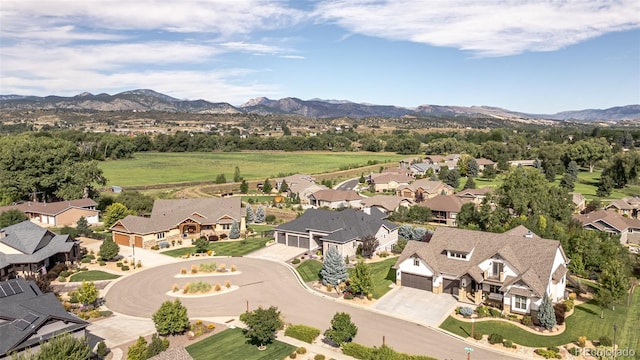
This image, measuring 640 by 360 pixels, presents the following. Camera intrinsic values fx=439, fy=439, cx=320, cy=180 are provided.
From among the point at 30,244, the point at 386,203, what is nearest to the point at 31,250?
→ the point at 30,244

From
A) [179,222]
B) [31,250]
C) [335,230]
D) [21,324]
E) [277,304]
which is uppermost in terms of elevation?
[21,324]

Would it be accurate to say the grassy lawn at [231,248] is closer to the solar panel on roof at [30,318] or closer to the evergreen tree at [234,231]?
the evergreen tree at [234,231]

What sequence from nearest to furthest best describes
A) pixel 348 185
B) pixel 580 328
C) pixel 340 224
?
pixel 580 328, pixel 340 224, pixel 348 185

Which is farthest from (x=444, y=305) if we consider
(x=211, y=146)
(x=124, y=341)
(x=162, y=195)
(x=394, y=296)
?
(x=211, y=146)

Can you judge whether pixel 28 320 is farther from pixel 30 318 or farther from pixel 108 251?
pixel 108 251

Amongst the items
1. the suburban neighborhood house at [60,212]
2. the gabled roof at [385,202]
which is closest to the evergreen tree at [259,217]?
the gabled roof at [385,202]

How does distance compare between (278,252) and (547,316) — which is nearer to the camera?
(547,316)
